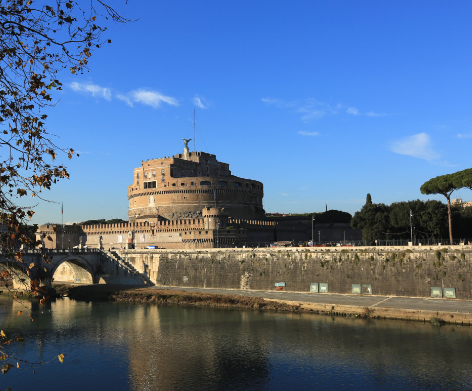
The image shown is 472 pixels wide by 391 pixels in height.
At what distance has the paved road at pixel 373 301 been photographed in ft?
110

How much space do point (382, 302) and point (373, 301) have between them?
2.85 feet

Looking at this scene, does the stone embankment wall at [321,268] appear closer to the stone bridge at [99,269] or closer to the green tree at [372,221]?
the stone bridge at [99,269]

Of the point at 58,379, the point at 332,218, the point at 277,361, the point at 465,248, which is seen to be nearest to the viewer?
the point at 58,379

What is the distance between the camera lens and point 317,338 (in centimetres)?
2906

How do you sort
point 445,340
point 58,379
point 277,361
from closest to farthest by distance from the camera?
point 58,379 → point 277,361 → point 445,340

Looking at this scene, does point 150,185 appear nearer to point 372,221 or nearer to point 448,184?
point 372,221

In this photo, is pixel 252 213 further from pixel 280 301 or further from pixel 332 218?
pixel 280 301

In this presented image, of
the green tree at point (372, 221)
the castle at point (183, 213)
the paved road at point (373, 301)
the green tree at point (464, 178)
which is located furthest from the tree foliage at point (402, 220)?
the paved road at point (373, 301)

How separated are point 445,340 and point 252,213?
52.6 metres

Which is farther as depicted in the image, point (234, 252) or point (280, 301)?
point (234, 252)

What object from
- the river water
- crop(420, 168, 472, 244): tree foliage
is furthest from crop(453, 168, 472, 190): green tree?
the river water

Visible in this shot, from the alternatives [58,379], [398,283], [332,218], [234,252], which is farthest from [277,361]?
[332,218]

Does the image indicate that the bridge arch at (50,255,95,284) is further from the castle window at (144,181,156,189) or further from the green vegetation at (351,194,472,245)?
the green vegetation at (351,194,472,245)

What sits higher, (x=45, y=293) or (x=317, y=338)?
(x=45, y=293)
